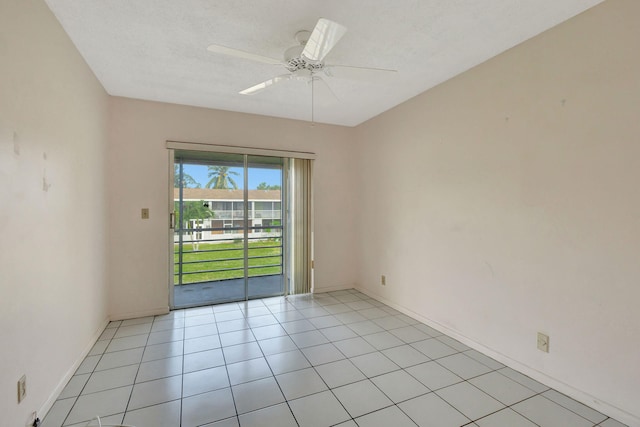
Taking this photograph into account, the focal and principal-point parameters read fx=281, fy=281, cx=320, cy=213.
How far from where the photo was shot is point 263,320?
10.4 feet

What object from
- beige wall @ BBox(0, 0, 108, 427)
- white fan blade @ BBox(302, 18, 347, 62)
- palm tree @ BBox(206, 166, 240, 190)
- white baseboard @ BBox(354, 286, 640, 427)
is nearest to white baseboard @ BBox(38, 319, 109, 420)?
beige wall @ BBox(0, 0, 108, 427)

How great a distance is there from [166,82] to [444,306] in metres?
3.55

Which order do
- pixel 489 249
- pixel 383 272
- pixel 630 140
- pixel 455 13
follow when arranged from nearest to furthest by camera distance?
A: pixel 630 140, pixel 455 13, pixel 489 249, pixel 383 272

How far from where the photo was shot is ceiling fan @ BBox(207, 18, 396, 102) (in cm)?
154

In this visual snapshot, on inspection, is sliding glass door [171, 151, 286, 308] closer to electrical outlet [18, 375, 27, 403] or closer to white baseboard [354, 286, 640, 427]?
electrical outlet [18, 375, 27, 403]

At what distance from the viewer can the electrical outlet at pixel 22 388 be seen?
1.45 meters

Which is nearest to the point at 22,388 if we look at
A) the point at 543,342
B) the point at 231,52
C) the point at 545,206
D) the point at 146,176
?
the point at 231,52

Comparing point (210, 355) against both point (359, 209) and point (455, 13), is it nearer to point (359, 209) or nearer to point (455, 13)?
point (359, 209)

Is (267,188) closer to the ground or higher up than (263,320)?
higher up

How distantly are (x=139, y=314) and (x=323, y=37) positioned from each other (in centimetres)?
343

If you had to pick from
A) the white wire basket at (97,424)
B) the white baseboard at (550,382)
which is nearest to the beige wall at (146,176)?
the white wire basket at (97,424)

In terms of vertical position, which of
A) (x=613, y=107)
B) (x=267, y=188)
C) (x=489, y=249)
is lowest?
(x=489, y=249)

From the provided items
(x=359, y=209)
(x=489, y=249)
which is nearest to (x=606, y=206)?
(x=489, y=249)

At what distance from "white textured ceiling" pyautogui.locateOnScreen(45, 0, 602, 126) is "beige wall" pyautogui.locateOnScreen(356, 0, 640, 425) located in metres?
0.28
